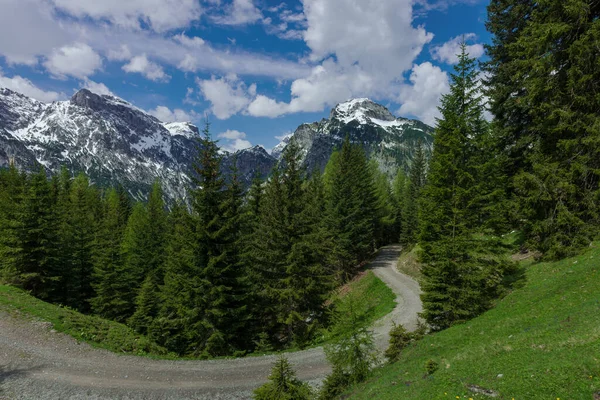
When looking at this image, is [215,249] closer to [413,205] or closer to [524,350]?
[524,350]

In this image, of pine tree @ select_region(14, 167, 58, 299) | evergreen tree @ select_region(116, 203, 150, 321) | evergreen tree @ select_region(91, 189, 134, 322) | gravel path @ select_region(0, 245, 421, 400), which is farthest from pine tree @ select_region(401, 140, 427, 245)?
pine tree @ select_region(14, 167, 58, 299)

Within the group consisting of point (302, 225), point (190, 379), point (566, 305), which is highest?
point (302, 225)

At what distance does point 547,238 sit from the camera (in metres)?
17.8

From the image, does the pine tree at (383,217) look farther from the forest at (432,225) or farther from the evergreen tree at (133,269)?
the evergreen tree at (133,269)

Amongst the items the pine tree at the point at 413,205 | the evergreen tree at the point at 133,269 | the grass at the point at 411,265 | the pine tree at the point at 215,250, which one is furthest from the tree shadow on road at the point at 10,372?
the pine tree at the point at 413,205

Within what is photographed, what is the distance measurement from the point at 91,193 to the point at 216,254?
204ft

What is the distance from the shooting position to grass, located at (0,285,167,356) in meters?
19.7

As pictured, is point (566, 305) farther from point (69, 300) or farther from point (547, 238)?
point (69, 300)

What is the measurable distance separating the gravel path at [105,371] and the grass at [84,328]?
2.21 ft

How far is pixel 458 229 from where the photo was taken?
16438 mm

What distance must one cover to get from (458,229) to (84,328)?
24286 mm

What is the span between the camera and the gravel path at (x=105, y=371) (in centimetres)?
1503

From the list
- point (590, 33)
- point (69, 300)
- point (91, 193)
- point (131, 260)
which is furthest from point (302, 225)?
point (91, 193)

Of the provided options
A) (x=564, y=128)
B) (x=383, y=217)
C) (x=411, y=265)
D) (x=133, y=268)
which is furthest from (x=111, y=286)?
(x=564, y=128)
